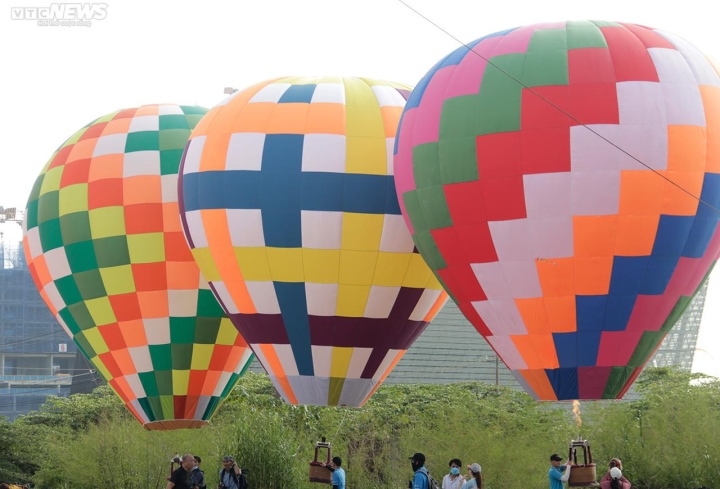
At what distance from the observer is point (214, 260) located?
16609 millimetres

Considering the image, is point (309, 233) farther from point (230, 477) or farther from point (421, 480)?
point (421, 480)

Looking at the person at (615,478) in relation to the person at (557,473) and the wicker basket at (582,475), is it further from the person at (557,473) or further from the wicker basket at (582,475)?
the person at (557,473)

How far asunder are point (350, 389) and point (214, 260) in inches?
97.9

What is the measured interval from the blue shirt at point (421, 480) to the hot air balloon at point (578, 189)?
219cm

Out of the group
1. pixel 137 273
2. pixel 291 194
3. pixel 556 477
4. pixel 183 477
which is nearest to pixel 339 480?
pixel 183 477

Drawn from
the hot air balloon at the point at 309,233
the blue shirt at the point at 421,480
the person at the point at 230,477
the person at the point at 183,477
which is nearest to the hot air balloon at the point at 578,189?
the hot air balloon at the point at 309,233

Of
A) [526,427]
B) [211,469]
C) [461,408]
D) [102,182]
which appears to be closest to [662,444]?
[526,427]

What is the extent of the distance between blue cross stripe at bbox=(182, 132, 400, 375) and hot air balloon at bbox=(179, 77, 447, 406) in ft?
0.04

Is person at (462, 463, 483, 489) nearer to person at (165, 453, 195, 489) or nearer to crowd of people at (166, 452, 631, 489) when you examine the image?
crowd of people at (166, 452, 631, 489)

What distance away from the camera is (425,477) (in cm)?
1254

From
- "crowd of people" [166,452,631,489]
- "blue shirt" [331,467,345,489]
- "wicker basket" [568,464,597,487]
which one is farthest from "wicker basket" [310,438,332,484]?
"wicker basket" [568,464,597,487]

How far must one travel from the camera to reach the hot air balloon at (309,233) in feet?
52.4

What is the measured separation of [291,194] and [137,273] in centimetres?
330

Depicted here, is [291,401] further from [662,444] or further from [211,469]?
[662,444]
